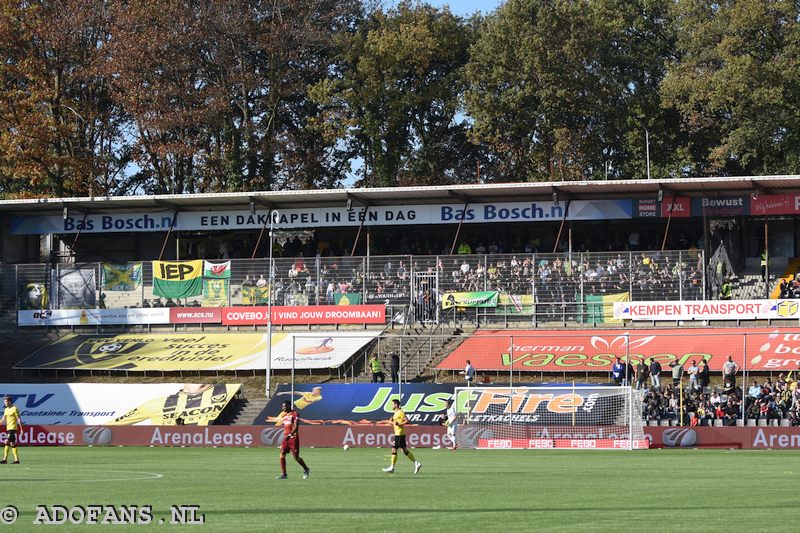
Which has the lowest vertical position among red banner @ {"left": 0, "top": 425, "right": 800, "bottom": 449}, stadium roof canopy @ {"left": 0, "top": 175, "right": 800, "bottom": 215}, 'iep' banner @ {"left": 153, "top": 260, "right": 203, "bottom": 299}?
red banner @ {"left": 0, "top": 425, "right": 800, "bottom": 449}

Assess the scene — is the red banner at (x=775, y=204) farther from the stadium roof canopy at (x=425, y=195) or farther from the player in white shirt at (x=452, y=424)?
the player in white shirt at (x=452, y=424)

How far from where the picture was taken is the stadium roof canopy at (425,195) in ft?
171

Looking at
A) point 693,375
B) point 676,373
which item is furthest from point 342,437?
point 693,375

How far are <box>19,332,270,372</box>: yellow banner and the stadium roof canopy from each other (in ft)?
23.9

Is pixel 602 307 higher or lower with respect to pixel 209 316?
higher

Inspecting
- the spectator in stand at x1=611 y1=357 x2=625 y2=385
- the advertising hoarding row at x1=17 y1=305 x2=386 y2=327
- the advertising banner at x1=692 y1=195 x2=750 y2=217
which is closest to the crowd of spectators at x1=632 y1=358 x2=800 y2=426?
the spectator in stand at x1=611 y1=357 x2=625 y2=385

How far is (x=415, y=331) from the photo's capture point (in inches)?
2036

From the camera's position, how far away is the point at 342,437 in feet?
133

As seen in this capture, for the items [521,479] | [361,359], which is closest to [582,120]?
[361,359]

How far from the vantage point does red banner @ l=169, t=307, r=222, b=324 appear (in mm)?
55500

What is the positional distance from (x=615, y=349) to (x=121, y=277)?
966 inches

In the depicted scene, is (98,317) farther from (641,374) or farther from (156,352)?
(641,374)

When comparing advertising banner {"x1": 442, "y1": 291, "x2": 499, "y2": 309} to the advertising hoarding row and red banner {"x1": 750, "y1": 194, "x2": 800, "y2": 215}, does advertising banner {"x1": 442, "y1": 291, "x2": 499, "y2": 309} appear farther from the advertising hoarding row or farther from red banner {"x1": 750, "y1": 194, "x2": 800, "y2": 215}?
red banner {"x1": 750, "y1": 194, "x2": 800, "y2": 215}

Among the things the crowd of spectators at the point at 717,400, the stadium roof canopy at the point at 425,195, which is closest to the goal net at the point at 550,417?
the crowd of spectators at the point at 717,400
